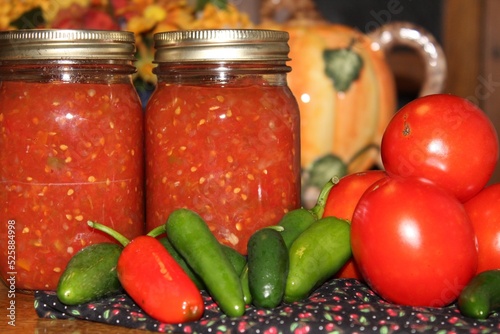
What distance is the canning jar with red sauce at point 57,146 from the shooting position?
1.08 meters

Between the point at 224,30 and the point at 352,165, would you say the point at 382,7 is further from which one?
the point at 224,30

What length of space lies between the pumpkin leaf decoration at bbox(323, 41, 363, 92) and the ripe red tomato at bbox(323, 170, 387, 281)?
18.9 inches

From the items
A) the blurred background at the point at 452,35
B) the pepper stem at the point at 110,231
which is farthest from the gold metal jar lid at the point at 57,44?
the blurred background at the point at 452,35

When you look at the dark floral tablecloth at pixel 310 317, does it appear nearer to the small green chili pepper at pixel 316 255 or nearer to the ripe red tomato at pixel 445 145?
the small green chili pepper at pixel 316 255

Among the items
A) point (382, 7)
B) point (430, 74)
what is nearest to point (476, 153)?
point (430, 74)

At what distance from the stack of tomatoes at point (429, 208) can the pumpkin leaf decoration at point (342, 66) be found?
504mm

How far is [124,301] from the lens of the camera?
3.43 feet

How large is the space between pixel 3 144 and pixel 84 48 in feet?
0.51

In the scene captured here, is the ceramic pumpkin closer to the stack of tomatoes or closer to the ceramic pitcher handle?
the ceramic pitcher handle

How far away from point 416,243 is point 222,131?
278mm

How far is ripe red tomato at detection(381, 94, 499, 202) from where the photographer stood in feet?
3.43

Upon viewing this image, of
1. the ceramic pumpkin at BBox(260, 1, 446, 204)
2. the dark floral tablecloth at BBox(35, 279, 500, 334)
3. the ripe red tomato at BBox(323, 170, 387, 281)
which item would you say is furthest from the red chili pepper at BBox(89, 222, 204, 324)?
the ceramic pumpkin at BBox(260, 1, 446, 204)

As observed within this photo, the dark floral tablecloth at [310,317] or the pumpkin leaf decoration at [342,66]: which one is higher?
the pumpkin leaf decoration at [342,66]

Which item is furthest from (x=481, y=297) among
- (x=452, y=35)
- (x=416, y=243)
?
(x=452, y=35)
